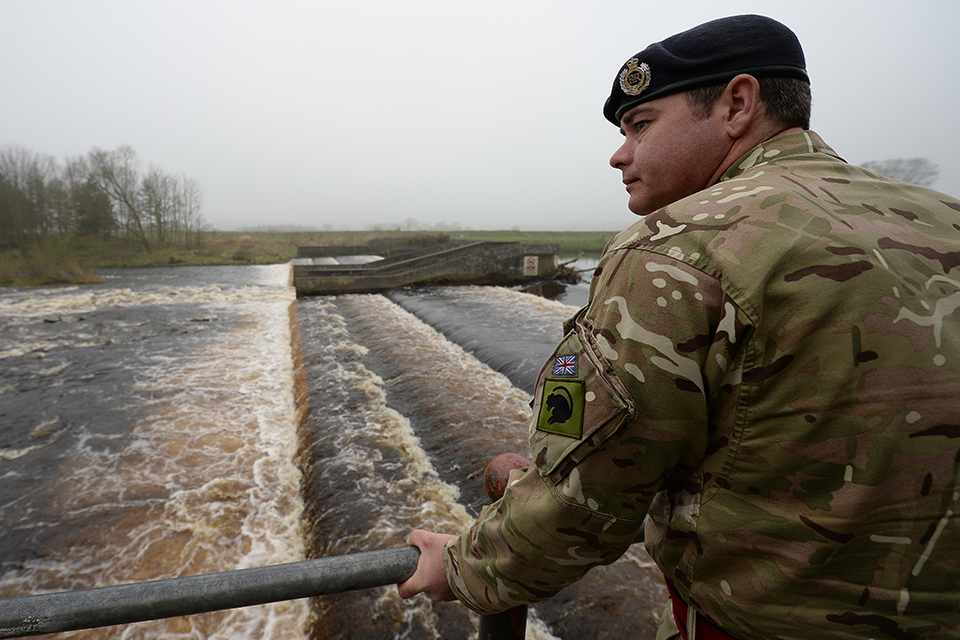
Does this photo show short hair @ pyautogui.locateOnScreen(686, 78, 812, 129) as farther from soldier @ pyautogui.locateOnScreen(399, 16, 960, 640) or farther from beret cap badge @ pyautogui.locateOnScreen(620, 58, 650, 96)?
beret cap badge @ pyautogui.locateOnScreen(620, 58, 650, 96)

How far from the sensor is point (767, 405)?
790mm

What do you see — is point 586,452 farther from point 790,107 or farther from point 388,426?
point 388,426

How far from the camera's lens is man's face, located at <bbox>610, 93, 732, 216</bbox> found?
110 centimetres

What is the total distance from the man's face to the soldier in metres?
0.07

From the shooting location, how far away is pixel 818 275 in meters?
0.74

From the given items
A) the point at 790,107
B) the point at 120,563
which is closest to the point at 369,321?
the point at 120,563

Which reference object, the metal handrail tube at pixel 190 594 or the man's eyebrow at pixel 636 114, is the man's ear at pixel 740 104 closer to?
the man's eyebrow at pixel 636 114

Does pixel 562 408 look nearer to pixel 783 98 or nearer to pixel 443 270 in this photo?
pixel 783 98

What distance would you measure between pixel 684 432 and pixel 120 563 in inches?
213

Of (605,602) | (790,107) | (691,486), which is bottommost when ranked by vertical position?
(605,602)

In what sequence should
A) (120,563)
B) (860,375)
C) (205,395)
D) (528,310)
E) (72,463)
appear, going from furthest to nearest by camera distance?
(528,310) → (205,395) → (72,463) → (120,563) → (860,375)

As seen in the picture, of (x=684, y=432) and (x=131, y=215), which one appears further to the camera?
(x=131, y=215)

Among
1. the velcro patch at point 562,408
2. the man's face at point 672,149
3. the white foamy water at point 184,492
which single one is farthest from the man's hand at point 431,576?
the white foamy water at point 184,492

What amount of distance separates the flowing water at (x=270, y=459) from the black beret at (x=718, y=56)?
3.22m
